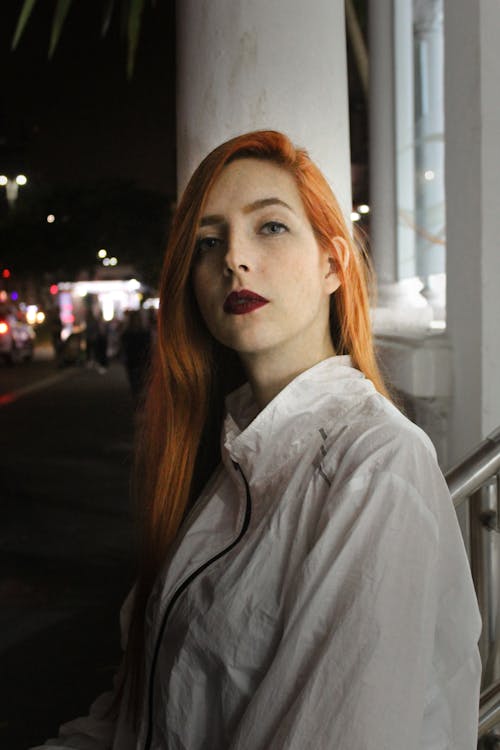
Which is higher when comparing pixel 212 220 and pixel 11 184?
pixel 11 184

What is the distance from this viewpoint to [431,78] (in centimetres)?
629

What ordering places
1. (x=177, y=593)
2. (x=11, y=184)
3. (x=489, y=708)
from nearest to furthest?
(x=177, y=593), (x=489, y=708), (x=11, y=184)

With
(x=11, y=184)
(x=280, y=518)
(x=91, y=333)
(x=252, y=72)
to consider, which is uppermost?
(x=11, y=184)

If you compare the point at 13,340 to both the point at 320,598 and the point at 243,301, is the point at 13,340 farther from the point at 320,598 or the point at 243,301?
the point at 320,598

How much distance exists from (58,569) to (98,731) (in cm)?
525

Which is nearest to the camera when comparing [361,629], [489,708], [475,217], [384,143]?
[361,629]

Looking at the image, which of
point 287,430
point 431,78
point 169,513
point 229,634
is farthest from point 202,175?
point 431,78

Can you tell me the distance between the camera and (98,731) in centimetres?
198

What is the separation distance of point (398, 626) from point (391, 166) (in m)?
6.03

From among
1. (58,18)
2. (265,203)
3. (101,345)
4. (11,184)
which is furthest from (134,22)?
(11,184)

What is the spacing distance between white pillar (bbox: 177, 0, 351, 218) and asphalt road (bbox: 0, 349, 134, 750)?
1231mm

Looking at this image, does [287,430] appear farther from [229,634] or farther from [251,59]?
[251,59]

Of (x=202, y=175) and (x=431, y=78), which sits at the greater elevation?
(x=431, y=78)

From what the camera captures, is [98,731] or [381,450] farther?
[98,731]
